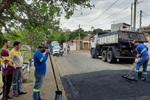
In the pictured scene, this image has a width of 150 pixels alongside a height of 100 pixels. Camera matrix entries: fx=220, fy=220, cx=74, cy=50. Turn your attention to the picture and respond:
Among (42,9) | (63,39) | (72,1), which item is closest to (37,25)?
(42,9)

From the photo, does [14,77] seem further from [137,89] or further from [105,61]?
[105,61]

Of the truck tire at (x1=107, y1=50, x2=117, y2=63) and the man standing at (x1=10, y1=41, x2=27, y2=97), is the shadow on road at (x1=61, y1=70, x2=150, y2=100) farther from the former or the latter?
the truck tire at (x1=107, y1=50, x2=117, y2=63)

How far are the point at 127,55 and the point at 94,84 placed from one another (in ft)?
29.6

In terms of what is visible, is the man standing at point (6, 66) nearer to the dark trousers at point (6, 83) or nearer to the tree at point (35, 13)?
the dark trousers at point (6, 83)

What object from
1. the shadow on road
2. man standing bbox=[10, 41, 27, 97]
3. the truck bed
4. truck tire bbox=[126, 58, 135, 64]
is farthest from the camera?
truck tire bbox=[126, 58, 135, 64]

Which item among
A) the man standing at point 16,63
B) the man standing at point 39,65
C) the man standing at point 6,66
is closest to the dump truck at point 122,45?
the man standing at point 16,63

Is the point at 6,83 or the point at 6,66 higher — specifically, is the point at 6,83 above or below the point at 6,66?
below

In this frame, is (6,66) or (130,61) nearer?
(6,66)

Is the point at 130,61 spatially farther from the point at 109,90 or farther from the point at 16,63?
the point at 16,63

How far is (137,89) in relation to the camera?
7613 millimetres

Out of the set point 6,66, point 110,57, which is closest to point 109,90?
point 6,66

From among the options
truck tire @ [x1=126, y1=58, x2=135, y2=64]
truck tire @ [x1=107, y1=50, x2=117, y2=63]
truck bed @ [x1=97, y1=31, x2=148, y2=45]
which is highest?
truck bed @ [x1=97, y1=31, x2=148, y2=45]

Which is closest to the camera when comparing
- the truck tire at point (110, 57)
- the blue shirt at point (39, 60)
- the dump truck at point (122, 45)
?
the blue shirt at point (39, 60)

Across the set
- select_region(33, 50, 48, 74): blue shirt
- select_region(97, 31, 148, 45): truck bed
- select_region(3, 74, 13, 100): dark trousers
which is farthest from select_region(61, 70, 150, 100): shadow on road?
select_region(97, 31, 148, 45): truck bed
